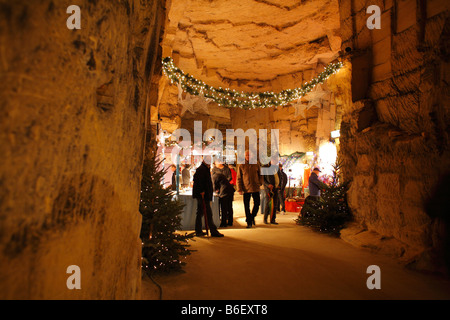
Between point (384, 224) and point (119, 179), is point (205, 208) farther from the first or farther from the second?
point (119, 179)

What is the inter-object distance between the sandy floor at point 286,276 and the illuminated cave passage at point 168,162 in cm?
3

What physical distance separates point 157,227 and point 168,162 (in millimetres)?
6999

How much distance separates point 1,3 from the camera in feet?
3.07

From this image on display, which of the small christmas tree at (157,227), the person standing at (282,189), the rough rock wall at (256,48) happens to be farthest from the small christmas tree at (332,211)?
the rough rock wall at (256,48)

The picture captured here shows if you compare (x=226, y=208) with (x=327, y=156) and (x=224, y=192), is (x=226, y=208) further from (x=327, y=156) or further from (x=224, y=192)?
(x=327, y=156)

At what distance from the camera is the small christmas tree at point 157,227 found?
10.9 ft

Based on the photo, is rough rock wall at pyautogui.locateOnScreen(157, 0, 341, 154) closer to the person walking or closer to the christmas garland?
the christmas garland

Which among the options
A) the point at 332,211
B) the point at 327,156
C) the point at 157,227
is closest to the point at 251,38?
the point at 327,156

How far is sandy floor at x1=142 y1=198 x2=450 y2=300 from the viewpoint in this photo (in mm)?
2801

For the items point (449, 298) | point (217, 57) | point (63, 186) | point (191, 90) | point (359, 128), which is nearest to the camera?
point (63, 186)

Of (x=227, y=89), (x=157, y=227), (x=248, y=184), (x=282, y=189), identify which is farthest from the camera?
(x=227, y=89)

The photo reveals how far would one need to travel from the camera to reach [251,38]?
454 inches
